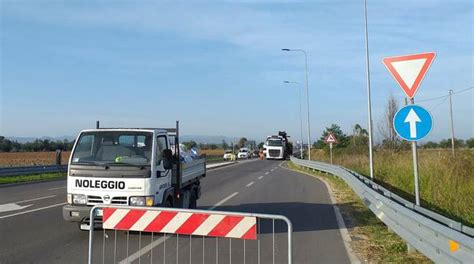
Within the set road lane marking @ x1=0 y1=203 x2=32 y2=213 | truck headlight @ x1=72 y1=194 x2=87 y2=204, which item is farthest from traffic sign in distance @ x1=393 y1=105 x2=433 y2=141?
road lane marking @ x1=0 y1=203 x2=32 y2=213

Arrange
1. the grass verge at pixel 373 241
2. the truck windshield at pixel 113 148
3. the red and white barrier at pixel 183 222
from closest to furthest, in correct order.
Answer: the red and white barrier at pixel 183 222 → the grass verge at pixel 373 241 → the truck windshield at pixel 113 148

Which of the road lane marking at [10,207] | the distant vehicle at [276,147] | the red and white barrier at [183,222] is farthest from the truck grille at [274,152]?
the red and white barrier at [183,222]

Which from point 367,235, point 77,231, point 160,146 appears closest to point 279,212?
point 367,235

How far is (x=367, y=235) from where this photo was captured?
371 inches

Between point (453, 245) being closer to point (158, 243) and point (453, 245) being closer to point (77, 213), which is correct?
point (158, 243)

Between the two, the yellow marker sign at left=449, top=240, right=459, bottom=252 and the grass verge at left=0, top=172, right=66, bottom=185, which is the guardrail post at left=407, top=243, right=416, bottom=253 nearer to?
the yellow marker sign at left=449, top=240, right=459, bottom=252

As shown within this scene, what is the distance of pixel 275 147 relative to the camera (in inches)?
2576

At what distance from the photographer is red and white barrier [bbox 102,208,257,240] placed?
5.64 m

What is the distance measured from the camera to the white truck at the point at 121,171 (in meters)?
8.55

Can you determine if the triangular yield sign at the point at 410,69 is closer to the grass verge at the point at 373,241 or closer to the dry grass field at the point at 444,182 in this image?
the grass verge at the point at 373,241

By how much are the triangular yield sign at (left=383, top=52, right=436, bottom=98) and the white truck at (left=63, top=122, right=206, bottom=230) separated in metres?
4.36

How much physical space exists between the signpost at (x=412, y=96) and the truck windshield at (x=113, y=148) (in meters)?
4.60

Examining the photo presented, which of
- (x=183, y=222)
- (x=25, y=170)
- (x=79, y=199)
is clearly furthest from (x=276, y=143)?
(x=183, y=222)

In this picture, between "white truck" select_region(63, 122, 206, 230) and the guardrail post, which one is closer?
the guardrail post
